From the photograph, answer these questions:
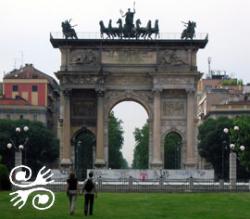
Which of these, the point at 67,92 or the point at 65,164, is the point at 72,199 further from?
the point at 67,92

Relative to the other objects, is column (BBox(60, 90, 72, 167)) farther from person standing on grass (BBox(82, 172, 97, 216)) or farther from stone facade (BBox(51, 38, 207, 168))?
person standing on grass (BBox(82, 172, 97, 216))

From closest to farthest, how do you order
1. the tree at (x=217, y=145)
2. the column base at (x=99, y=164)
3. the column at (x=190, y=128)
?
1. the column at (x=190, y=128)
2. the column base at (x=99, y=164)
3. the tree at (x=217, y=145)

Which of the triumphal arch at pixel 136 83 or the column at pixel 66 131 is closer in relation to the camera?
the triumphal arch at pixel 136 83

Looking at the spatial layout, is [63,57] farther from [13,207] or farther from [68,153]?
[13,207]

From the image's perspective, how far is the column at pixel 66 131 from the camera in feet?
282

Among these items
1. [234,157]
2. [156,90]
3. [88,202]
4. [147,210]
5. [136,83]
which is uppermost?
[136,83]

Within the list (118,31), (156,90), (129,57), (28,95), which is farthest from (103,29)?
(28,95)

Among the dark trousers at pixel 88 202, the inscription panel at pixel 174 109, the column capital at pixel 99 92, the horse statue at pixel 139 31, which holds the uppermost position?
the horse statue at pixel 139 31

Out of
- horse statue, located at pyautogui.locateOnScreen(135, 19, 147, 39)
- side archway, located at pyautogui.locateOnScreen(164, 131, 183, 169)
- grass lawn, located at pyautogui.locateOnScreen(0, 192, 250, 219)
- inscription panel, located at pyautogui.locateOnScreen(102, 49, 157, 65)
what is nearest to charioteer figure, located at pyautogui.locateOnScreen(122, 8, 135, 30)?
horse statue, located at pyautogui.locateOnScreen(135, 19, 147, 39)

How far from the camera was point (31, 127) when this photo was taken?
11188cm

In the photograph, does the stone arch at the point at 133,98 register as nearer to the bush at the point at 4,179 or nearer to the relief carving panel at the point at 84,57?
the relief carving panel at the point at 84,57

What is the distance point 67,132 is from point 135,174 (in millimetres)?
10172

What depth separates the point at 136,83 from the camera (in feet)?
283

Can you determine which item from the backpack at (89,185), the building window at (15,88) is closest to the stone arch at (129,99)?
the backpack at (89,185)
